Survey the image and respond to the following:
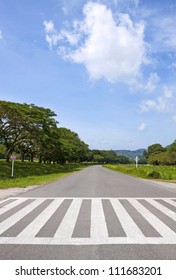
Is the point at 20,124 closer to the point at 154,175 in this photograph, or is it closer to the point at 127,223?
the point at 154,175

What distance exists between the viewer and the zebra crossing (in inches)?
252

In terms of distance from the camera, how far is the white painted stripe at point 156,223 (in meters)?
6.90

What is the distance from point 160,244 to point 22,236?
2.90 meters

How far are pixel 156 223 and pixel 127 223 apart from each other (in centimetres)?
77

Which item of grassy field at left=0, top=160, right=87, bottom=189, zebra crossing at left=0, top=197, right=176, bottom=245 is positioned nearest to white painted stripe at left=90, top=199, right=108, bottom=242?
zebra crossing at left=0, top=197, right=176, bottom=245

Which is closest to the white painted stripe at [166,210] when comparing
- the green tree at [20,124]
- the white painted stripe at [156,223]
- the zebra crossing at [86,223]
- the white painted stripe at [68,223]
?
the zebra crossing at [86,223]

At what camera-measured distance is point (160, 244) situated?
609 centimetres

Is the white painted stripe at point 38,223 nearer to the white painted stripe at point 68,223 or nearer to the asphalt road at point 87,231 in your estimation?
the asphalt road at point 87,231

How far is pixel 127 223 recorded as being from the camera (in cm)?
802

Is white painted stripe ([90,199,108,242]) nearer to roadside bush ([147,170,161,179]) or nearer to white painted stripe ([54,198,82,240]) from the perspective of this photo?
white painted stripe ([54,198,82,240])

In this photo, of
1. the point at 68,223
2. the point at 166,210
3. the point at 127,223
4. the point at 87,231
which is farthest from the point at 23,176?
the point at 87,231
